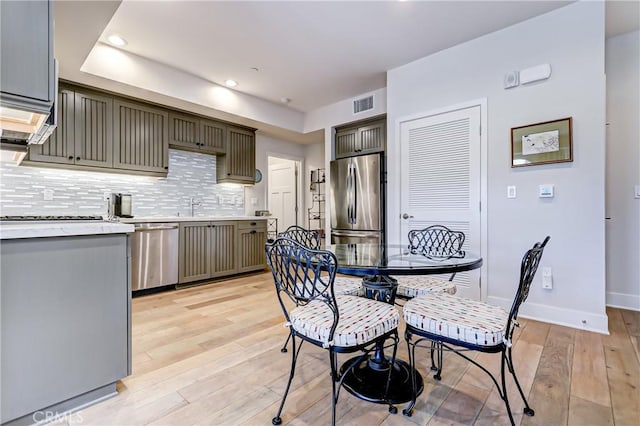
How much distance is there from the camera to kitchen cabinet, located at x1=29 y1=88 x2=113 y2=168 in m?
2.98

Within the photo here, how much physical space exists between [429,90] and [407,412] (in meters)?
3.09

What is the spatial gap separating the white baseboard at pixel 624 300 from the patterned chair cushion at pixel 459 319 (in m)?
2.60

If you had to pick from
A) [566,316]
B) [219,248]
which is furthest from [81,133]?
[566,316]

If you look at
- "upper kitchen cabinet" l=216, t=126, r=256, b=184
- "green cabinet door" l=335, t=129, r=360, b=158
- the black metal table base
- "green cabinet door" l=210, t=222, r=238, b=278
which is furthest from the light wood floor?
"green cabinet door" l=335, t=129, r=360, b=158

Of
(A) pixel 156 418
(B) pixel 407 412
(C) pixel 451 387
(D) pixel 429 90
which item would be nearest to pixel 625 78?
(D) pixel 429 90

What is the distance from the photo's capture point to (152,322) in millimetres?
2576

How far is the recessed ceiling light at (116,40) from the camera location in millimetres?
2797

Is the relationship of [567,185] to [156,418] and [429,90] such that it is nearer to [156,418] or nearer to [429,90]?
[429,90]

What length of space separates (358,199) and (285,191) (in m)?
2.41

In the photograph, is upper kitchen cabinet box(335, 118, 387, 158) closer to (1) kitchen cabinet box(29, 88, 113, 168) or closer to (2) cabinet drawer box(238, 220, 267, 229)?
(2) cabinet drawer box(238, 220, 267, 229)

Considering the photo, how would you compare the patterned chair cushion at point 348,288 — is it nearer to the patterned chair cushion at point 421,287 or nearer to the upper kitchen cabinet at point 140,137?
the patterned chair cushion at point 421,287

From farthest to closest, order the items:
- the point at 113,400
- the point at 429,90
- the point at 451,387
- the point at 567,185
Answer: the point at 429,90 → the point at 567,185 → the point at 451,387 → the point at 113,400

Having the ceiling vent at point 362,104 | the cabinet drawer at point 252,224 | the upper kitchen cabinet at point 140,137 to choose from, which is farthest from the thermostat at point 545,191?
the upper kitchen cabinet at point 140,137

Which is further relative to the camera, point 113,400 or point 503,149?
point 503,149
